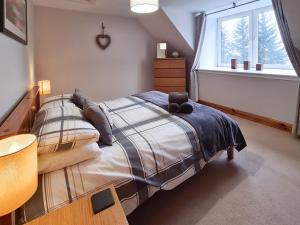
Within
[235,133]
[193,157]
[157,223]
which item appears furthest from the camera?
[235,133]

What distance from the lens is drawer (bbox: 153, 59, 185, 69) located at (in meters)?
4.21

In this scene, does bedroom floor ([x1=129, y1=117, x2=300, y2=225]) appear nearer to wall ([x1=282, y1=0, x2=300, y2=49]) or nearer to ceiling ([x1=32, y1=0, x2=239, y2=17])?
wall ([x1=282, y1=0, x2=300, y2=49])

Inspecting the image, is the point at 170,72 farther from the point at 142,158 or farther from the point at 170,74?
the point at 142,158

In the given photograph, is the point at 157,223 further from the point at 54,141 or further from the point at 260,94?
the point at 260,94

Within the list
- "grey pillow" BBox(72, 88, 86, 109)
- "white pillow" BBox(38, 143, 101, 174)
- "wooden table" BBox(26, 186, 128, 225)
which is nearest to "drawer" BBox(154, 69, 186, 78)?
"grey pillow" BBox(72, 88, 86, 109)

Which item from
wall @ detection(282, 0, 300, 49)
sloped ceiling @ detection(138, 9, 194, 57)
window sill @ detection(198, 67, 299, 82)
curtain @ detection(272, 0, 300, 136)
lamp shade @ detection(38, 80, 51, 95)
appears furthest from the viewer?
sloped ceiling @ detection(138, 9, 194, 57)

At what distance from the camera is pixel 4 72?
1335 mm

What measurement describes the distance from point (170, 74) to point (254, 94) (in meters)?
1.73

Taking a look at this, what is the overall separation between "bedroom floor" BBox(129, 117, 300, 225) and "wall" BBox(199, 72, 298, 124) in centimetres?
81

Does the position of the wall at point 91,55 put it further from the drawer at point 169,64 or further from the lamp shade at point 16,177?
the lamp shade at point 16,177

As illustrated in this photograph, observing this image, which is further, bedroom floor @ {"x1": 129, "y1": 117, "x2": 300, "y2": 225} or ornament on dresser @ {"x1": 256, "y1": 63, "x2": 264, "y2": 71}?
ornament on dresser @ {"x1": 256, "y1": 63, "x2": 264, "y2": 71}

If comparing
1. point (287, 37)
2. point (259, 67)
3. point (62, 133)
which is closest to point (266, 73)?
point (259, 67)

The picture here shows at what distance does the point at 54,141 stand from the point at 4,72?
2.16 ft

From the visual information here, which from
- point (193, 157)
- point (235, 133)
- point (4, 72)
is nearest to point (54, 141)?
point (4, 72)
